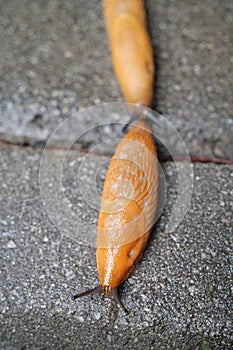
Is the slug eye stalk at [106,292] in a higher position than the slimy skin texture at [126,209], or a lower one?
lower

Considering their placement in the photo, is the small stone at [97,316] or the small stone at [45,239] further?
the small stone at [45,239]

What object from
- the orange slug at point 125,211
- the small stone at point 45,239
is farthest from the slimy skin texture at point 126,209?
the small stone at point 45,239

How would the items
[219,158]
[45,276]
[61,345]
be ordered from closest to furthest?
1. [61,345]
2. [45,276]
3. [219,158]

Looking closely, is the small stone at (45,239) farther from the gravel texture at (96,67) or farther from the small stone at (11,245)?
the gravel texture at (96,67)

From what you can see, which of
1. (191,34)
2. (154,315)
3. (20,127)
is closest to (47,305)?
(154,315)

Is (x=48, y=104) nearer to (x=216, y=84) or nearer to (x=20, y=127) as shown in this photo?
(x=20, y=127)

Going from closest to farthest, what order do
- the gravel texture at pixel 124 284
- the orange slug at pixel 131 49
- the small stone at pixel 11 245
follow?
the gravel texture at pixel 124 284 < the small stone at pixel 11 245 < the orange slug at pixel 131 49

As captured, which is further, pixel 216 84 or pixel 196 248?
pixel 216 84

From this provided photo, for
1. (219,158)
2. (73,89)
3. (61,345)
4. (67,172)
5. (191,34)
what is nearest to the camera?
(61,345)
